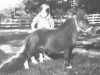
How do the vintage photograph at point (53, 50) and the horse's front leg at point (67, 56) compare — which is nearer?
the vintage photograph at point (53, 50)

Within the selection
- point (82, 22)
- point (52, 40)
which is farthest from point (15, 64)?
point (82, 22)

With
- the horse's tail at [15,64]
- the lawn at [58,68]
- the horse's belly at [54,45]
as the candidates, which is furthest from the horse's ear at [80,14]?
the horse's tail at [15,64]

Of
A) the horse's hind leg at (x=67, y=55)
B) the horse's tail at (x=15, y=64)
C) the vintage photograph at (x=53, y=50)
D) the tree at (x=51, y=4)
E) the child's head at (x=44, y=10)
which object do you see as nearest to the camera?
the vintage photograph at (x=53, y=50)

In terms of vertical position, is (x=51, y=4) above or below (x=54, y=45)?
above

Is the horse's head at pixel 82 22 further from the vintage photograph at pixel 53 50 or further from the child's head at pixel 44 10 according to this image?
the child's head at pixel 44 10

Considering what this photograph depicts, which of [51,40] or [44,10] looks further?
[44,10]

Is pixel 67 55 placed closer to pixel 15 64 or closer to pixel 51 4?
pixel 15 64

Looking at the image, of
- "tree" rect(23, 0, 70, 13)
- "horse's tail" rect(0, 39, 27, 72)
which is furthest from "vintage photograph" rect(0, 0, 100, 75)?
"tree" rect(23, 0, 70, 13)

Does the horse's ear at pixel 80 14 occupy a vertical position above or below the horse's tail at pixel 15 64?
above

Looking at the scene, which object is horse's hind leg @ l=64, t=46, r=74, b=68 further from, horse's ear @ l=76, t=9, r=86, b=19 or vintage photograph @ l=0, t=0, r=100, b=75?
horse's ear @ l=76, t=9, r=86, b=19

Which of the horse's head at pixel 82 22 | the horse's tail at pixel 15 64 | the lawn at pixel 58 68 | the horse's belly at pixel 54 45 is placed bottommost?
the lawn at pixel 58 68

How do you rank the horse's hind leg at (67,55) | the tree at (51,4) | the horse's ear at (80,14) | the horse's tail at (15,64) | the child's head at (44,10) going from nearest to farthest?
1. the horse's ear at (80,14)
2. the horse's tail at (15,64)
3. the horse's hind leg at (67,55)
4. the child's head at (44,10)
5. the tree at (51,4)

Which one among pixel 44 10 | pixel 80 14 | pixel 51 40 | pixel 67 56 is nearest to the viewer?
pixel 80 14

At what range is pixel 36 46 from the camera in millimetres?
7566
